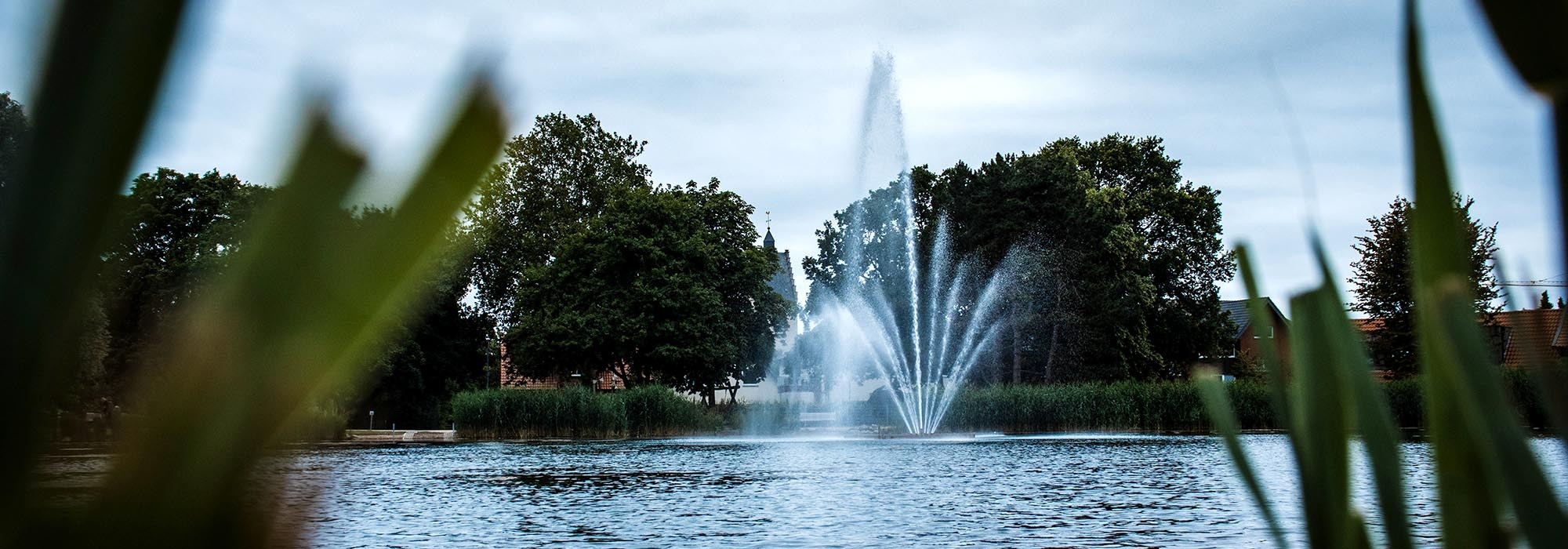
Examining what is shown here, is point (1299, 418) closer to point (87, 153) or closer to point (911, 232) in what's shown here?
point (87, 153)

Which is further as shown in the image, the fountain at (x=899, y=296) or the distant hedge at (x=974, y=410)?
the fountain at (x=899, y=296)

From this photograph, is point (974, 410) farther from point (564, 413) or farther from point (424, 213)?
point (424, 213)

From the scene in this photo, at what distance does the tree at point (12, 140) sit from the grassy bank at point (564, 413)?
4053 centimetres

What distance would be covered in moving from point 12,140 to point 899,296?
5692cm

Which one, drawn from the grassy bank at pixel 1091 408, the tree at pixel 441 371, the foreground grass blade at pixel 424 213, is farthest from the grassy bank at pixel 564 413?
the foreground grass blade at pixel 424 213

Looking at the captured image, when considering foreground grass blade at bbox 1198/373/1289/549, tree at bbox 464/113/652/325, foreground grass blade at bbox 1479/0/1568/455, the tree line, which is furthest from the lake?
tree at bbox 464/113/652/325

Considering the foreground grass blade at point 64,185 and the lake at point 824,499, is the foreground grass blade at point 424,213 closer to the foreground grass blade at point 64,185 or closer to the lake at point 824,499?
the foreground grass blade at point 64,185

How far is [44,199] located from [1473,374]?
0.47 meters

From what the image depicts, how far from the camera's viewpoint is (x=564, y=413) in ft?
134

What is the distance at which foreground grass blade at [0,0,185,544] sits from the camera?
0.37 meters

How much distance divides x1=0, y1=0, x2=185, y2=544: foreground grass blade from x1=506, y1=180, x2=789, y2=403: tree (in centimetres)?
5297

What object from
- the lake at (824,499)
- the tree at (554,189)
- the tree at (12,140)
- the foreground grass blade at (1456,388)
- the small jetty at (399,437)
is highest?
the tree at (554,189)

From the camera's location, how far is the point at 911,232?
168 feet

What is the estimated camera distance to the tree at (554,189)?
6112 cm
